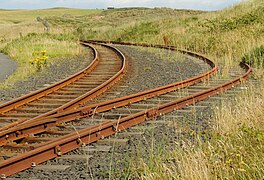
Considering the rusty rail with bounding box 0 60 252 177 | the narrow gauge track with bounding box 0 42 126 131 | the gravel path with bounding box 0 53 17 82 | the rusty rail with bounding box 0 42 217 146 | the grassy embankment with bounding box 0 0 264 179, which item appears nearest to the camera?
the grassy embankment with bounding box 0 0 264 179

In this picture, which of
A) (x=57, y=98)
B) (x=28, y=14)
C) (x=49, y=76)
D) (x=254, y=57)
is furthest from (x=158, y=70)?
(x=28, y=14)

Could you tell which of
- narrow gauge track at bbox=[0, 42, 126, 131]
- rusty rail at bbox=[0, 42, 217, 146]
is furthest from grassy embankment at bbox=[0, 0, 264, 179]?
narrow gauge track at bbox=[0, 42, 126, 131]

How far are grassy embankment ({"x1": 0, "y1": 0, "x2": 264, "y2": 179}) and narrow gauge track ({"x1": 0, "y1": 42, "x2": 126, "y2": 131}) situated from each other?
2984 mm

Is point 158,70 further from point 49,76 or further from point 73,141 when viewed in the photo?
point 73,141

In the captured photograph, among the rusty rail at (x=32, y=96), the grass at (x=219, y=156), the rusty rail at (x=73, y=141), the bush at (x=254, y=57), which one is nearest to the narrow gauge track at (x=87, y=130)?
the rusty rail at (x=73, y=141)

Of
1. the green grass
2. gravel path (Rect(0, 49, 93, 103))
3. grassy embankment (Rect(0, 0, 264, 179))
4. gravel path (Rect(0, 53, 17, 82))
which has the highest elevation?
the green grass

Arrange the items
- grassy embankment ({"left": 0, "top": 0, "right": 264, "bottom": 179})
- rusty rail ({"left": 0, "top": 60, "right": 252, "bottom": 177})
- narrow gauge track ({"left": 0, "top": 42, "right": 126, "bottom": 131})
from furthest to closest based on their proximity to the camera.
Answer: narrow gauge track ({"left": 0, "top": 42, "right": 126, "bottom": 131})
rusty rail ({"left": 0, "top": 60, "right": 252, "bottom": 177})
grassy embankment ({"left": 0, "top": 0, "right": 264, "bottom": 179})

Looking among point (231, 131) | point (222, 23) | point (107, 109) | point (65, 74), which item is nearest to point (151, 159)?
point (231, 131)

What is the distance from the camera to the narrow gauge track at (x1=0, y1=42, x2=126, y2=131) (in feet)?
27.8

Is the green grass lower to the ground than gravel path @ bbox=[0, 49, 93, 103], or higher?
higher

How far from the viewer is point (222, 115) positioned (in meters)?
7.23

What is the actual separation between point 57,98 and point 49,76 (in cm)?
414

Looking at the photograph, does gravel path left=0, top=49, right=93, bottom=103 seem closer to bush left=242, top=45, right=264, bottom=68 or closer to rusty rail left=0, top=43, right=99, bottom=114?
rusty rail left=0, top=43, right=99, bottom=114

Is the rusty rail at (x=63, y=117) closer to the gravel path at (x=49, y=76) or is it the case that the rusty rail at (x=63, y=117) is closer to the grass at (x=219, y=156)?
the grass at (x=219, y=156)
